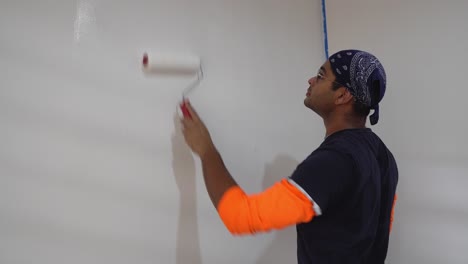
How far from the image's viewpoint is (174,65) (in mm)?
1050

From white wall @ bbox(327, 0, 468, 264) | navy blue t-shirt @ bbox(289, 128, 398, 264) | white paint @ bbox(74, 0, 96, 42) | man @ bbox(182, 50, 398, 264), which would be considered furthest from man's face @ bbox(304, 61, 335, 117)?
white paint @ bbox(74, 0, 96, 42)

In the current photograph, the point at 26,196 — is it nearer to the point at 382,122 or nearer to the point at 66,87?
the point at 66,87

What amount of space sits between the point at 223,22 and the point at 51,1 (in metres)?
0.51

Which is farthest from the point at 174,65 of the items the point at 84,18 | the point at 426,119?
the point at 426,119

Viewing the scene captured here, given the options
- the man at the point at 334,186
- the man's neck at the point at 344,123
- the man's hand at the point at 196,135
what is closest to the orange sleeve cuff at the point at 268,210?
the man at the point at 334,186

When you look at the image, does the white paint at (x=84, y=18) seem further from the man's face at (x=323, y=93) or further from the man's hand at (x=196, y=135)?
the man's face at (x=323, y=93)

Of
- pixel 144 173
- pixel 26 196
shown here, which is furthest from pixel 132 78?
pixel 26 196

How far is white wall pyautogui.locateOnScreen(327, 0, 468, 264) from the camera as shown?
3.79ft

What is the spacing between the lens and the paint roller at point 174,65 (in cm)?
102

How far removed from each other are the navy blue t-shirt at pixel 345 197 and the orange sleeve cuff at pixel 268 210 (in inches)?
0.8

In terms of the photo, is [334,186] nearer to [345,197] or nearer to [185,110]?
[345,197]

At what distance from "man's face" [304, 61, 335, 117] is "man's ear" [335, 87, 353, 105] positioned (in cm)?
1

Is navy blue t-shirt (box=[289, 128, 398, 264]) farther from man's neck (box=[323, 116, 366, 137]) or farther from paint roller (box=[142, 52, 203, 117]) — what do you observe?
paint roller (box=[142, 52, 203, 117])

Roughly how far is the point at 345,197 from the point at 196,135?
0.41 metres
